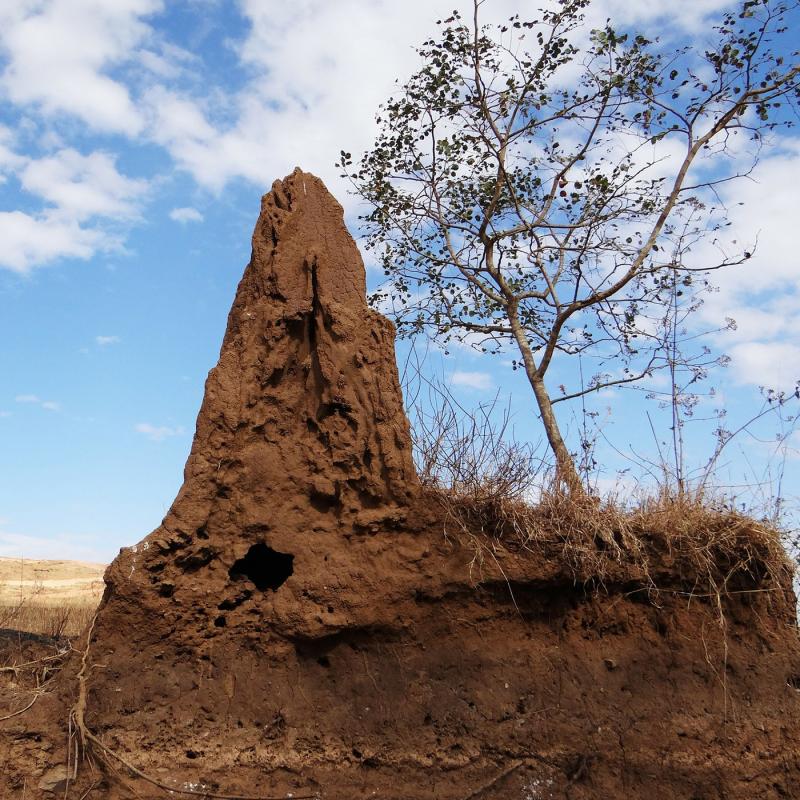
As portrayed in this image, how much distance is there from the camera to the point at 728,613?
619 centimetres

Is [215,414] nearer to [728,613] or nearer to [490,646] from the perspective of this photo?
[490,646]

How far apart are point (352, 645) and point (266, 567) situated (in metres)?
0.84

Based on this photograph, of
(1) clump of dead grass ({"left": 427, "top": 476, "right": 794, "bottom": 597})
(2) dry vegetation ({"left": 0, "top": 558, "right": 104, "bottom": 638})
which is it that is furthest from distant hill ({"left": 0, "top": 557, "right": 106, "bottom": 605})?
(1) clump of dead grass ({"left": 427, "top": 476, "right": 794, "bottom": 597})

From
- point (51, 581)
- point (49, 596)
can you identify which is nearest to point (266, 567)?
point (49, 596)

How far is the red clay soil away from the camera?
17.0 ft

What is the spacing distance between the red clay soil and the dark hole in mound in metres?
0.02

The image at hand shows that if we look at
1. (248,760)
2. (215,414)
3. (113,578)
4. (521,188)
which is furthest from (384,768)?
(521,188)

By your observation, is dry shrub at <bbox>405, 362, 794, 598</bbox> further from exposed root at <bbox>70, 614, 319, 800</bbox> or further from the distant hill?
the distant hill

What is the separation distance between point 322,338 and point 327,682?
2342 mm

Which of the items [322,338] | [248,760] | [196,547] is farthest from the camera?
[322,338]

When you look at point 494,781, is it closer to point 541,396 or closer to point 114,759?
point 114,759

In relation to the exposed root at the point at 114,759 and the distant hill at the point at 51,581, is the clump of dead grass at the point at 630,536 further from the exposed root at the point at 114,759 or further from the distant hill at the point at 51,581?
the distant hill at the point at 51,581

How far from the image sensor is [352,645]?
560cm

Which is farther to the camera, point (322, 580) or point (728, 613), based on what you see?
point (728, 613)
